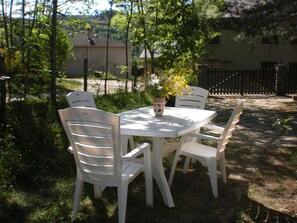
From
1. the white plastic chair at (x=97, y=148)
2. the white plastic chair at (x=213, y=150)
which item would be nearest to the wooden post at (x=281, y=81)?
the white plastic chair at (x=213, y=150)

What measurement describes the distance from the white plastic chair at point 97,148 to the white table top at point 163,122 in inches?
11.1

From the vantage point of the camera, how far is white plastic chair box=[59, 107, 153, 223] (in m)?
3.04

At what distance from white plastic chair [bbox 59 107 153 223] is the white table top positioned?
0.28 metres

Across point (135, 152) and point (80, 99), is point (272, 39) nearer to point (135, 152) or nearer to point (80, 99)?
point (80, 99)

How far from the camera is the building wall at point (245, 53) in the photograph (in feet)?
75.3

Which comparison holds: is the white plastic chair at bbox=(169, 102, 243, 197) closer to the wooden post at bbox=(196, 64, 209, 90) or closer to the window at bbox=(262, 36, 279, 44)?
the wooden post at bbox=(196, 64, 209, 90)

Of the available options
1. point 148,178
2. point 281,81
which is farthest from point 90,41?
point 148,178

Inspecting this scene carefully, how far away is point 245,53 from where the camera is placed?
2380 cm

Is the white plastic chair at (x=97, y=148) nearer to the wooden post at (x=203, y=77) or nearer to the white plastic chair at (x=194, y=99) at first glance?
the white plastic chair at (x=194, y=99)

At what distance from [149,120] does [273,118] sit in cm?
614

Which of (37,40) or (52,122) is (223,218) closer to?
(52,122)

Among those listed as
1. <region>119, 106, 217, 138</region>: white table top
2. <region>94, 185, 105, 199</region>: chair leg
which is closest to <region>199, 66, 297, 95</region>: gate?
<region>119, 106, 217, 138</region>: white table top

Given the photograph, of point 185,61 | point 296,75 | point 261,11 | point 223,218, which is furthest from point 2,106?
point 296,75

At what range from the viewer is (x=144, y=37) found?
396 inches
